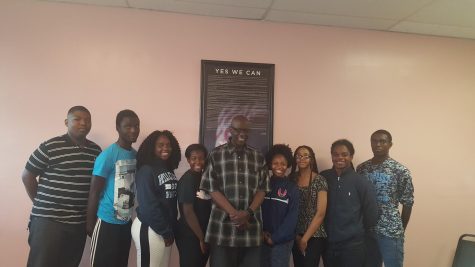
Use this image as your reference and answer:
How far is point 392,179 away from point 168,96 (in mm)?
1917

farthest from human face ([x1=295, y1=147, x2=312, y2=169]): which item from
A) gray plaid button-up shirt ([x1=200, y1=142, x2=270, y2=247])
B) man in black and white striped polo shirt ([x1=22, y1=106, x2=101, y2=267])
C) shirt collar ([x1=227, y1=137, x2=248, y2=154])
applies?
man in black and white striped polo shirt ([x1=22, y1=106, x2=101, y2=267])

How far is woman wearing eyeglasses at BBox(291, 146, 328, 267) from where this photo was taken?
2.32 meters

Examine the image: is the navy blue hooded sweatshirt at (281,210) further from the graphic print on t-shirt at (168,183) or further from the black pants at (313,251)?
the graphic print on t-shirt at (168,183)

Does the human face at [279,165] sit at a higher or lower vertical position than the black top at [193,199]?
higher

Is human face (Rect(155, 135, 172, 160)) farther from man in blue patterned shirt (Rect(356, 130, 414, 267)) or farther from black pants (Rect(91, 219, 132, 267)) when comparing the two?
man in blue patterned shirt (Rect(356, 130, 414, 267))

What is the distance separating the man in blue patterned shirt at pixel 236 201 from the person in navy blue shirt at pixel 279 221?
0.13 metres

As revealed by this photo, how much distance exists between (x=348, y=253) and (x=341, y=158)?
2.17 ft

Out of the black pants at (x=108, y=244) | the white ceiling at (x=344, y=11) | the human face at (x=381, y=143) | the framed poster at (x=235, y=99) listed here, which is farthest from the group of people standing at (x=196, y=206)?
the white ceiling at (x=344, y=11)

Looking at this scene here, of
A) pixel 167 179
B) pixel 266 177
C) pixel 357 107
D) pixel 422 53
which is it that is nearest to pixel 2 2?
pixel 167 179

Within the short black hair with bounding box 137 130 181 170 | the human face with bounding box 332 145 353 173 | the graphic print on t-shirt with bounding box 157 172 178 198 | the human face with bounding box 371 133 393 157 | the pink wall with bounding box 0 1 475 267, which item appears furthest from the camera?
the pink wall with bounding box 0 1 475 267

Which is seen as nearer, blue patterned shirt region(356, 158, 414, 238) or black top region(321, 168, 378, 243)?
black top region(321, 168, 378, 243)

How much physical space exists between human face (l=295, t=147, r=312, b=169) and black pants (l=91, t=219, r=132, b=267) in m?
1.30

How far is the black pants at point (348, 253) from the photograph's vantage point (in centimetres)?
230

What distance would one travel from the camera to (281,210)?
2.29 metres
